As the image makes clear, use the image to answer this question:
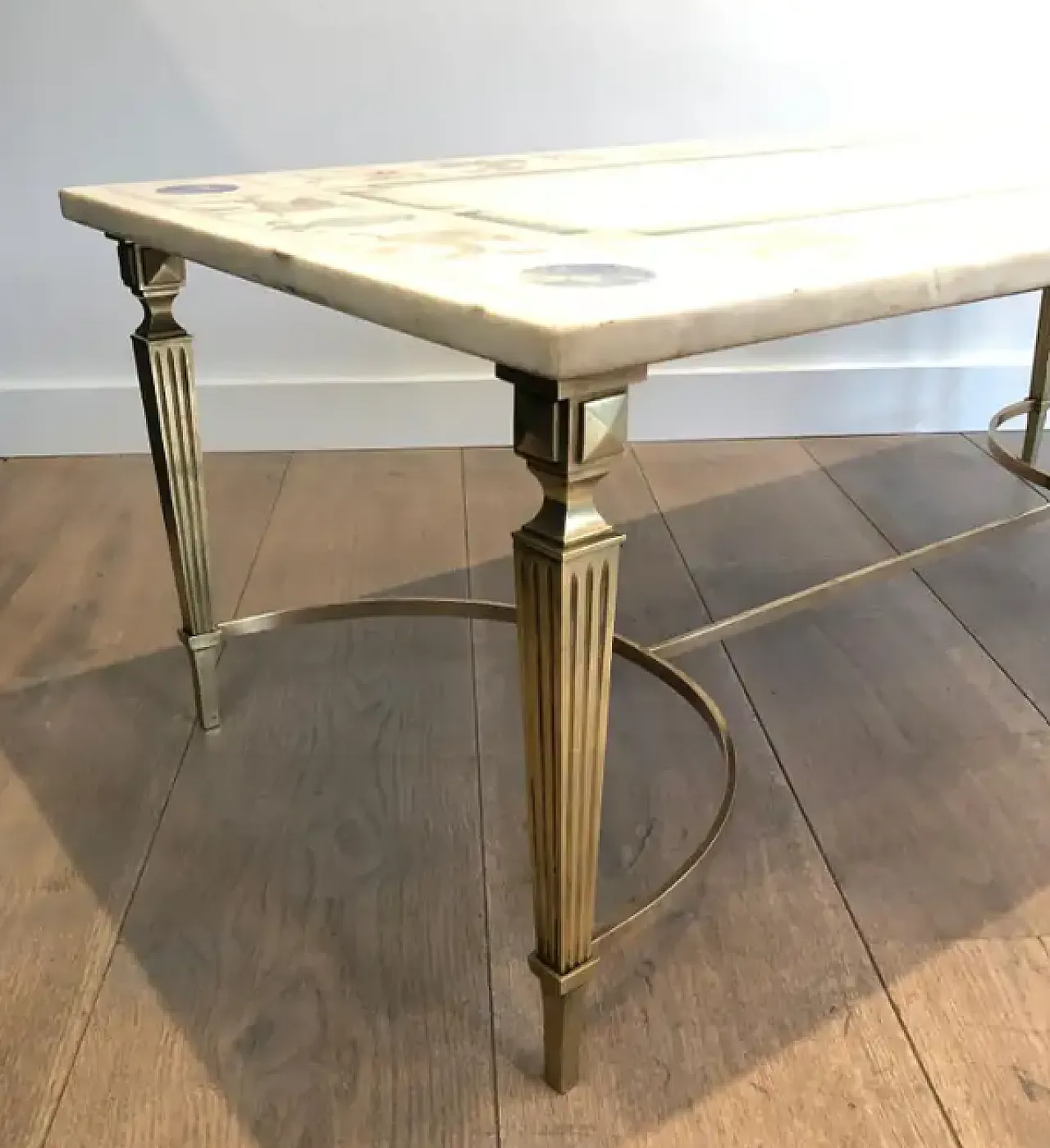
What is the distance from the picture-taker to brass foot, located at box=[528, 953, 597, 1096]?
0.67m

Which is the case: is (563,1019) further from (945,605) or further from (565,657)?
(945,605)

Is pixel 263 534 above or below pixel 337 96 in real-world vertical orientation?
below

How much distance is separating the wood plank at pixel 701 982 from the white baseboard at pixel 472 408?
0.73 metres

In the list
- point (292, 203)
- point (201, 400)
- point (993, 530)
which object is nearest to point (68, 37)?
point (201, 400)

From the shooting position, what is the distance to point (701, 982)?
30.9 inches

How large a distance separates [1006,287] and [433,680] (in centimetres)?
67

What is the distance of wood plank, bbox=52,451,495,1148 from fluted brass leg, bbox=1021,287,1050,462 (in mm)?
789

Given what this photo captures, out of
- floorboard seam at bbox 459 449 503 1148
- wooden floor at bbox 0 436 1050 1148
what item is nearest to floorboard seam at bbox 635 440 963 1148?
wooden floor at bbox 0 436 1050 1148

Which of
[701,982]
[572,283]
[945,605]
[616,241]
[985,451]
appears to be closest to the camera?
[572,283]

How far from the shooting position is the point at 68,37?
1.52 m

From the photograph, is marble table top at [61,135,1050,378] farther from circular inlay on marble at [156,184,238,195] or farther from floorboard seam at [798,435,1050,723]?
floorboard seam at [798,435,1050,723]

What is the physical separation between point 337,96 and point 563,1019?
4.26 ft

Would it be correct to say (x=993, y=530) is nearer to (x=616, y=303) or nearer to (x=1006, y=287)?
(x=1006, y=287)

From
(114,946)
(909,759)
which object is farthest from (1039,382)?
(114,946)
